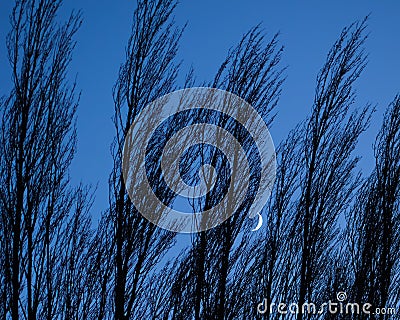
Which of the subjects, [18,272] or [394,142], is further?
[394,142]

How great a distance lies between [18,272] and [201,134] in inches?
124

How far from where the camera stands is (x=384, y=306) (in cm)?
1115

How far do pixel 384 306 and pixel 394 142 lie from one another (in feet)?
9.86

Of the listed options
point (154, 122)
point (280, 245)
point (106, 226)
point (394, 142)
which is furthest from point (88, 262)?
point (394, 142)

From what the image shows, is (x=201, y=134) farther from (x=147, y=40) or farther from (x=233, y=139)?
(x=147, y=40)

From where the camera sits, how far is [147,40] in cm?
906

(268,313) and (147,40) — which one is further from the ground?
(147,40)

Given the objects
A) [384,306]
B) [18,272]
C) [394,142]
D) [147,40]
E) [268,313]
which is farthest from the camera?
[394,142]

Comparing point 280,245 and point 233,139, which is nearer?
point 233,139

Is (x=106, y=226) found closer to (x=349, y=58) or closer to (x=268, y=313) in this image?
(x=268, y=313)

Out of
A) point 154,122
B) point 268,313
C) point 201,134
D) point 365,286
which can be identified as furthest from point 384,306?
point 154,122

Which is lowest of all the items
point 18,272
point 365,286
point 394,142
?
point 18,272

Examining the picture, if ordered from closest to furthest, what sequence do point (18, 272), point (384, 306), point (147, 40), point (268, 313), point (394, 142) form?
point (18, 272) → point (147, 40) → point (268, 313) → point (384, 306) → point (394, 142)

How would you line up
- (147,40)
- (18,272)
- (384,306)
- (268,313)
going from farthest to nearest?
1. (384,306)
2. (268,313)
3. (147,40)
4. (18,272)
